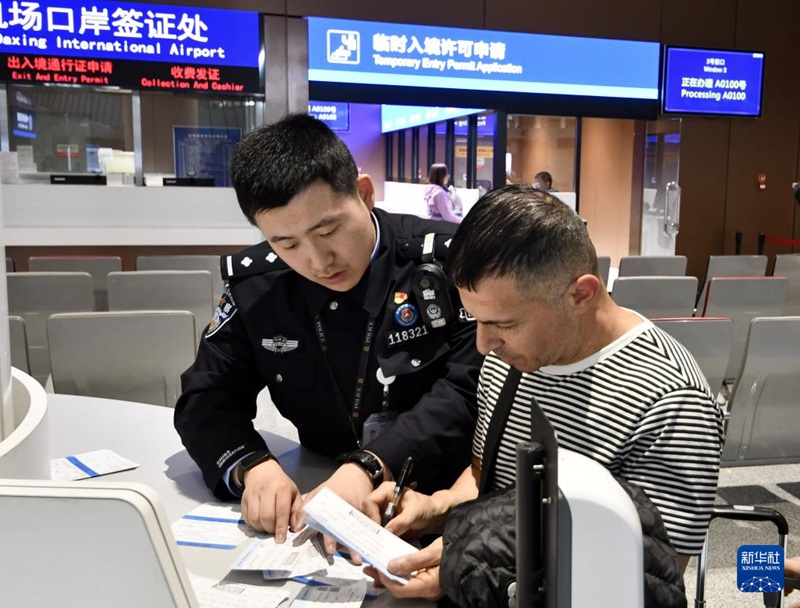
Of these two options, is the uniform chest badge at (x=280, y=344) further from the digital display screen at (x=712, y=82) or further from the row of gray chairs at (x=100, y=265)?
the digital display screen at (x=712, y=82)

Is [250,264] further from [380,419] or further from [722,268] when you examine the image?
[722,268]

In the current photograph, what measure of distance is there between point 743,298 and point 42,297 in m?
3.62

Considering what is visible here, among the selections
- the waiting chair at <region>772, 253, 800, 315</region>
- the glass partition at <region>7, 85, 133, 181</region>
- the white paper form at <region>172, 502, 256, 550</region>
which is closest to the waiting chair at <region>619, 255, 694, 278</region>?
the waiting chair at <region>772, 253, 800, 315</region>

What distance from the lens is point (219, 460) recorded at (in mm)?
1500

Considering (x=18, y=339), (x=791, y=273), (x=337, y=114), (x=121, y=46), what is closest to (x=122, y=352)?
(x=18, y=339)

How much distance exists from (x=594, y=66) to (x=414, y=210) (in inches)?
215

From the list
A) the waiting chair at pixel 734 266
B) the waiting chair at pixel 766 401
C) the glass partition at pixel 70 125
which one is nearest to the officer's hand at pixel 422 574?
the waiting chair at pixel 766 401

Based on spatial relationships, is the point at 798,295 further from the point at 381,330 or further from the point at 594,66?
the point at 381,330

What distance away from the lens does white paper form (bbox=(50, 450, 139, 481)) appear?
162cm

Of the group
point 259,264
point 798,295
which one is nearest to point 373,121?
point 798,295

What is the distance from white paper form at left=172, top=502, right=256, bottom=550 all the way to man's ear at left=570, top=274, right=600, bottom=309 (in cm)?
70

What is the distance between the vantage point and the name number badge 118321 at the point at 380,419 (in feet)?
5.20

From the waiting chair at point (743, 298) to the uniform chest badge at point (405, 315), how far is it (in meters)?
2.97

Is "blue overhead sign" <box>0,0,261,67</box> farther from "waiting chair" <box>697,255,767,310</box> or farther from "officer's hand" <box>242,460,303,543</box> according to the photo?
"officer's hand" <box>242,460,303,543</box>
